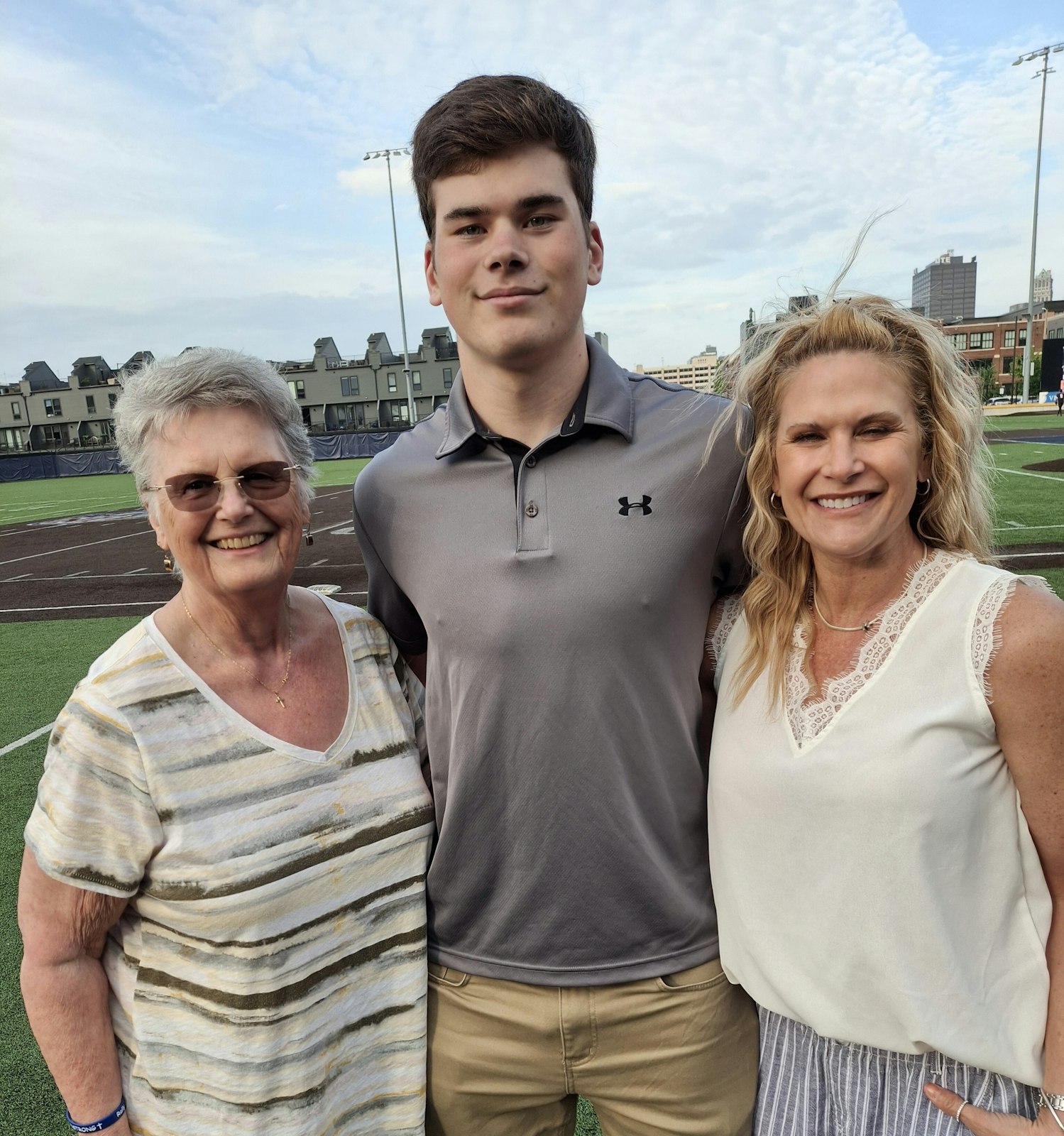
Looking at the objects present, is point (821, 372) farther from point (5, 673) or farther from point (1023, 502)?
point (1023, 502)

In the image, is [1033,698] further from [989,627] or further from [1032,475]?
[1032,475]

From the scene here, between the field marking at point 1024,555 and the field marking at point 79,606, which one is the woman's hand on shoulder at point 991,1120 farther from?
the field marking at point 79,606

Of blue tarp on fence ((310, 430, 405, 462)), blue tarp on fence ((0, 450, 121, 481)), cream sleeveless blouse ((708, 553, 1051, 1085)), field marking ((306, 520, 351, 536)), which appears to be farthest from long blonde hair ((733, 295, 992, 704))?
blue tarp on fence ((0, 450, 121, 481))

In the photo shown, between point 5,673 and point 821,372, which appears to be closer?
point 821,372

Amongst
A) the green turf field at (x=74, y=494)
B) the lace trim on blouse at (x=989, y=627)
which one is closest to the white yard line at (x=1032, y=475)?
the green turf field at (x=74, y=494)

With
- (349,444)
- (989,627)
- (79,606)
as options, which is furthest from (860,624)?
(349,444)

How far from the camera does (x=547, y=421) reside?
6.29 feet

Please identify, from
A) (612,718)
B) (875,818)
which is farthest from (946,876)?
(612,718)

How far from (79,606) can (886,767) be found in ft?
38.4

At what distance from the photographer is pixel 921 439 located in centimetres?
175

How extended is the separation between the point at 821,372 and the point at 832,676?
0.63 metres

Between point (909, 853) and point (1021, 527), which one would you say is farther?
point (1021, 527)

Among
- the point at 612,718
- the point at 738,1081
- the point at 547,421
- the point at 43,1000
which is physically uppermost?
the point at 547,421

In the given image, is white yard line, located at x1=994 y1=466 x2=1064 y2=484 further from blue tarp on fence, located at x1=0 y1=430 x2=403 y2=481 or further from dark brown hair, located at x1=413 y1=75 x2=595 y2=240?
blue tarp on fence, located at x1=0 y1=430 x2=403 y2=481
